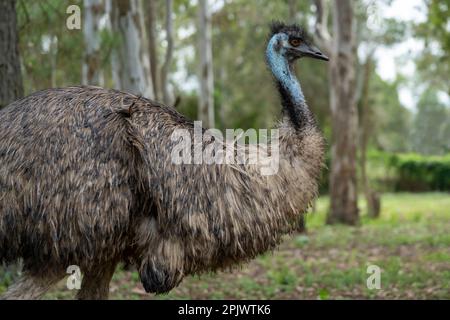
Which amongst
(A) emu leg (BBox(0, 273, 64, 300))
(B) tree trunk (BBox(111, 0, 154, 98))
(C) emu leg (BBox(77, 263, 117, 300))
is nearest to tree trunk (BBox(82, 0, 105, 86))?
(B) tree trunk (BBox(111, 0, 154, 98))

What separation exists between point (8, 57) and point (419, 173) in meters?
23.8

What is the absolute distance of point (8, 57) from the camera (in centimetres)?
619

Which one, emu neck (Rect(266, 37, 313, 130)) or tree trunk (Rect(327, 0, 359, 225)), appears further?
tree trunk (Rect(327, 0, 359, 225))

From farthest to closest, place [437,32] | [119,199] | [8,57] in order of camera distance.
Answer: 1. [437,32]
2. [8,57]
3. [119,199]

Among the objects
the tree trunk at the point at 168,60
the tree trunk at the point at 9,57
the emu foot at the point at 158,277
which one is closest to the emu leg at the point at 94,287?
the emu foot at the point at 158,277

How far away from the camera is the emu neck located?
14.5ft

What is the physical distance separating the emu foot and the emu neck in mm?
1188

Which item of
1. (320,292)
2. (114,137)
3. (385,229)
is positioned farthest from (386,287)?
(385,229)

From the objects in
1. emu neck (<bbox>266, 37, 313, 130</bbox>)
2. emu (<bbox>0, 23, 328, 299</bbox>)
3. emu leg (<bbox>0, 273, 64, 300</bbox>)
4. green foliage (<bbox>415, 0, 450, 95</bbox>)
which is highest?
green foliage (<bbox>415, 0, 450, 95</bbox>)

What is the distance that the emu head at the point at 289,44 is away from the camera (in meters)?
4.61

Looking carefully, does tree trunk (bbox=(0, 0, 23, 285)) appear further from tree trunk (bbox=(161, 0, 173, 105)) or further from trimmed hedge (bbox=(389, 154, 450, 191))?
trimmed hedge (bbox=(389, 154, 450, 191))

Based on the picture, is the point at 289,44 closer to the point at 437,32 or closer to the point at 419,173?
the point at 437,32

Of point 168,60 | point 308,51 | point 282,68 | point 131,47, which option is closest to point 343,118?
point 168,60
